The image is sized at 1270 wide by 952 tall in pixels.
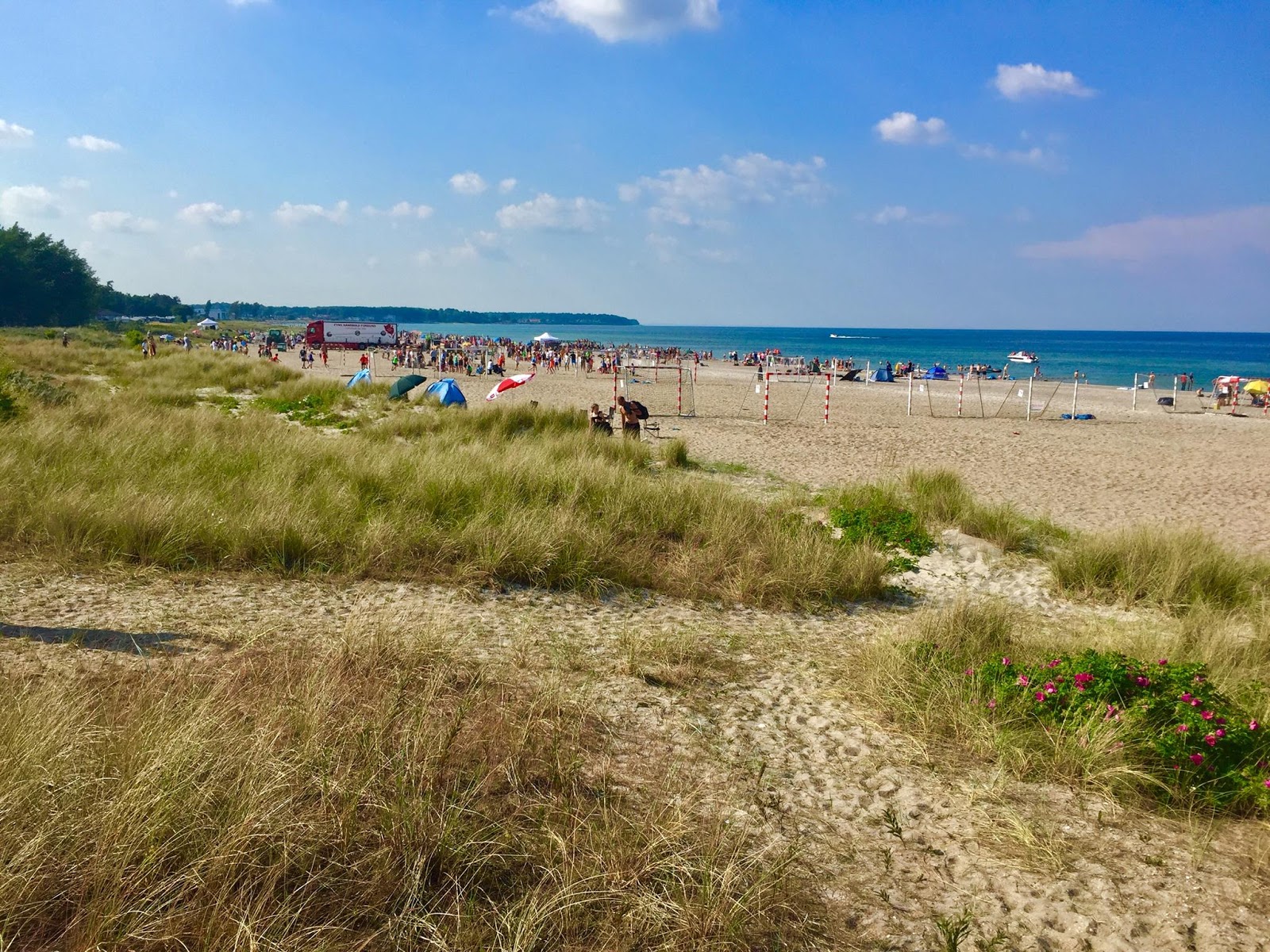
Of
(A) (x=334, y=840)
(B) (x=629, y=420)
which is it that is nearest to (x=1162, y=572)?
(A) (x=334, y=840)

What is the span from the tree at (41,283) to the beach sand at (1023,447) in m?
68.0

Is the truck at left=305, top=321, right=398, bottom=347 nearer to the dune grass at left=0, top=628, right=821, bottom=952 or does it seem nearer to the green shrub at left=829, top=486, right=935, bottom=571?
the green shrub at left=829, top=486, right=935, bottom=571

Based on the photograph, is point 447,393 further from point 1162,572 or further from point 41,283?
point 41,283

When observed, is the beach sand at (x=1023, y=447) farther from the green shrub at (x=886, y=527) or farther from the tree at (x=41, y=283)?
the tree at (x=41, y=283)

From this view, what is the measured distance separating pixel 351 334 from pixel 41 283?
1296 inches

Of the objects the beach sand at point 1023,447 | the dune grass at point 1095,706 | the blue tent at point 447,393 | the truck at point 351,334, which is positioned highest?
the truck at point 351,334

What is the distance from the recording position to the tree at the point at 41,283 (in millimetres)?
79000

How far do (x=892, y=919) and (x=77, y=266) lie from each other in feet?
351

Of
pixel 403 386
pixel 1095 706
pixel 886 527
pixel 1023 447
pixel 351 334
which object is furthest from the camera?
pixel 351 334

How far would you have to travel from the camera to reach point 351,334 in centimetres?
7712

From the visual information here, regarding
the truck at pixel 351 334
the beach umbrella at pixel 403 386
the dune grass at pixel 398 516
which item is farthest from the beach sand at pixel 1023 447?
the truck at pixel 351 334

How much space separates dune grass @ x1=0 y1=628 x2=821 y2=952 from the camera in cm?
250

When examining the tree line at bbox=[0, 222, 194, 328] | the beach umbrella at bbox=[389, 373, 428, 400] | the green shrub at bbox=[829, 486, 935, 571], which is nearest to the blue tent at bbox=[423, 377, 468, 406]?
the beach umbrella at bbox=[389, 373, 428, 400]

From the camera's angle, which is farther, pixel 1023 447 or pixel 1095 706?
pixel 1023 447
